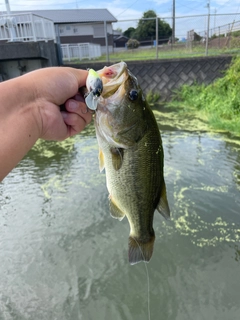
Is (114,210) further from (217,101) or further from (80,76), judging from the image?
(217,101)

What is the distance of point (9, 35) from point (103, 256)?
9184 millimetres

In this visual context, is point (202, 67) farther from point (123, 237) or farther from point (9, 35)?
point (123, 237)

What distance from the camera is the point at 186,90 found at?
11.0m

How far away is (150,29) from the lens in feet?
77.3

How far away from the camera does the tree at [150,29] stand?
16886 mm

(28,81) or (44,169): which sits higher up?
(28,81)

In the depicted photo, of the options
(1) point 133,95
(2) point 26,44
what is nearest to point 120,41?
(2) point 26,44

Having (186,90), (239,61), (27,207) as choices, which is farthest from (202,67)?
(27,207)

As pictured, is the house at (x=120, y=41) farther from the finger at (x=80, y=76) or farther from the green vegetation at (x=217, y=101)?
the finger at (x=80, y=76)

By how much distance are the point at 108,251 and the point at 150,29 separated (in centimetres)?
2360

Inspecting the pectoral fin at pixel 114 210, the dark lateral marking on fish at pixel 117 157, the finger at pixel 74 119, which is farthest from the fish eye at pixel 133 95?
the pectoral fin at pixel 114 210

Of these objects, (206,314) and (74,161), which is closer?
(206,314)

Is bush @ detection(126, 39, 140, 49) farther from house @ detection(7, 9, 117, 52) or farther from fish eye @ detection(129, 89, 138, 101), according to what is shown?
fish eye @ detection(129, 89, 138, 101)

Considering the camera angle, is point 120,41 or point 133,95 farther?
point 120,41
